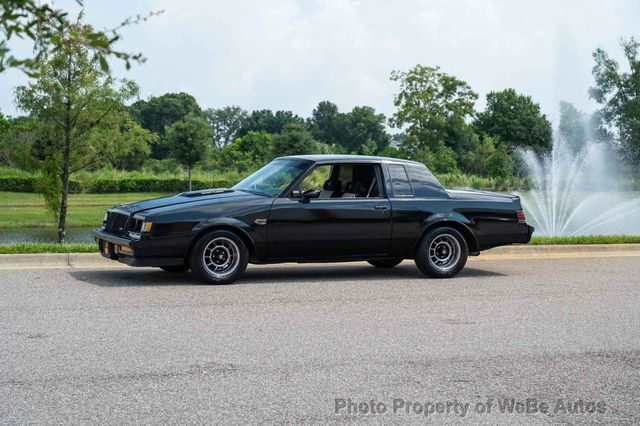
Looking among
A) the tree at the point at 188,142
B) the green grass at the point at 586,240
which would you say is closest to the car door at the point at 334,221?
the green grass at the point at 586,240

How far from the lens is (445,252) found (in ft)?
42.0

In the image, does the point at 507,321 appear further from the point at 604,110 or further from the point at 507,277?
the point at 604,110

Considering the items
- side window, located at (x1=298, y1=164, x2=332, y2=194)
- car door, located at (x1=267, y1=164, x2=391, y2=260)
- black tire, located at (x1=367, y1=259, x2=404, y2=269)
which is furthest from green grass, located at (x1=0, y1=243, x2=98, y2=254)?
black tire, located at (x1=367, y1=259, x2=404, y2=269)

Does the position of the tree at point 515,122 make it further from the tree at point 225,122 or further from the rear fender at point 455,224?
the rear fender at point 455,224

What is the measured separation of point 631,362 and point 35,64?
5.90 meters

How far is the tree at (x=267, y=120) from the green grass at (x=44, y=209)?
7630 cm

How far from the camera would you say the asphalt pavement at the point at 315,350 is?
6.18 meters

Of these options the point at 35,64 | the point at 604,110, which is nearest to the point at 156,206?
the point at 35,64

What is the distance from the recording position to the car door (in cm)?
1191

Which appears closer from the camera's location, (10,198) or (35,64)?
(35,64)

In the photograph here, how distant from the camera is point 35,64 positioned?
3.30 metres

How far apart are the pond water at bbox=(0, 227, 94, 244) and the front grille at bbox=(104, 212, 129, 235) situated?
19387 millimetres

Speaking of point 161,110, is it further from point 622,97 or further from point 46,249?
point 46,249

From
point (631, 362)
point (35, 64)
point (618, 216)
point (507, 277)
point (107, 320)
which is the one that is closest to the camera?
point (35, 64)
